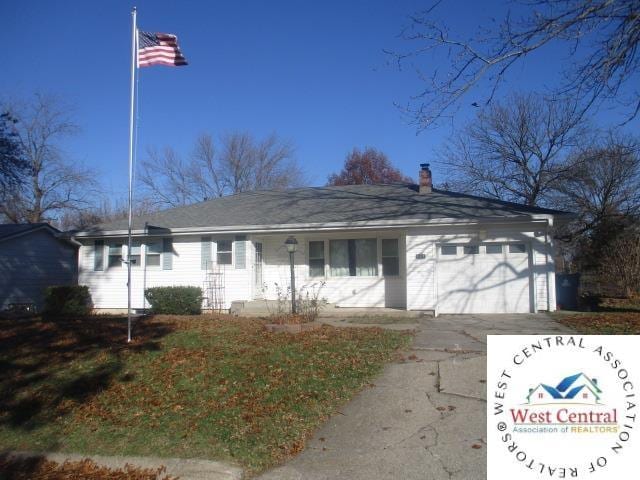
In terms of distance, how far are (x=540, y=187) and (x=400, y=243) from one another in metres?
14.8

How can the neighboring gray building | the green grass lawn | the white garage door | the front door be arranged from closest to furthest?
1. the green grass lawn
2. the white garage door
3. the front door
4. the neighboring gray building

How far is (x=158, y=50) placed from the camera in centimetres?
1074

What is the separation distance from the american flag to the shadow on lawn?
17.9ft

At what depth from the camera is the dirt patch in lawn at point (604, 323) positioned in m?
10.4

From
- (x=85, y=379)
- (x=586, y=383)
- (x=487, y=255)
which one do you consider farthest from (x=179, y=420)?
(x=487, y=255)

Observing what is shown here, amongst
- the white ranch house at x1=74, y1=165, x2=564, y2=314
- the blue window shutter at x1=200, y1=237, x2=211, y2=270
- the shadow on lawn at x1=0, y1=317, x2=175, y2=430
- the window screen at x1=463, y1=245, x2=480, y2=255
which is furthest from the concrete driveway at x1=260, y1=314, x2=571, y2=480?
the blue window shutter at x1=200, y1=237, x2=211, y2=270

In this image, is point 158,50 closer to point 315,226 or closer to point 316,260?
point 315,226

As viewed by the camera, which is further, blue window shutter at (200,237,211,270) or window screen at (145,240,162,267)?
window screen at (145,240,162,267)

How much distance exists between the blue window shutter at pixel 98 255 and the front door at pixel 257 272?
5422 millimetres

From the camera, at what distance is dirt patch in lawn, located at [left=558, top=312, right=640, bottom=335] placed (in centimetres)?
1042

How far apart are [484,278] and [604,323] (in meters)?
3.77

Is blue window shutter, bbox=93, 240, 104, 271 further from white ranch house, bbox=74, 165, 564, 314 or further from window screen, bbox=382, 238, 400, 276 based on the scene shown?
window screen, bbox=382, 238, 400, 276

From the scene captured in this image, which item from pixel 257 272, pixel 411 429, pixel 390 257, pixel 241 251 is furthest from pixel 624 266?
pixel 411 429

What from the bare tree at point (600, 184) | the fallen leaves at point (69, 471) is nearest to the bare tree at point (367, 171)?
the bare tree at point (600, 184)
